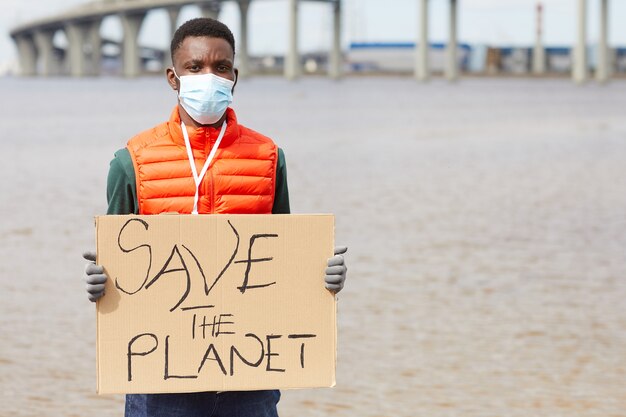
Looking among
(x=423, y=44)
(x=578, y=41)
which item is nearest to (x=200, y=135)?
(x=578, y=41)

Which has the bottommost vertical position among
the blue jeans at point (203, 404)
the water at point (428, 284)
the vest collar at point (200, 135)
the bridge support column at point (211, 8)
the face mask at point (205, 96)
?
the water at point (428, 284)

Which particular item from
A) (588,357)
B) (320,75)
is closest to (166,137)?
(588,357)

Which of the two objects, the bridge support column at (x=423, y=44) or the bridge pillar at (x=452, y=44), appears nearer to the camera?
the bridge support column at (x=423, y=44)

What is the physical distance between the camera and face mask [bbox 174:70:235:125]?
9.91 ft

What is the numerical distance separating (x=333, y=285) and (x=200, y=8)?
329 feet

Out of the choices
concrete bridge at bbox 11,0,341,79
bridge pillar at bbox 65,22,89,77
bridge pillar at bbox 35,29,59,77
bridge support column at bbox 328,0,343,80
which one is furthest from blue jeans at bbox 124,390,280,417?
bridge pillar at bbox 35,29,59,77

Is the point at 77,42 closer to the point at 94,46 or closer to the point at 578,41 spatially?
the point at 94,46

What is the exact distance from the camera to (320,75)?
177 metres

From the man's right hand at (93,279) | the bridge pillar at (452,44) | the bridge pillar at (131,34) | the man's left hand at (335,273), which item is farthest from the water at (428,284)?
the bridge pillar at (131,34)

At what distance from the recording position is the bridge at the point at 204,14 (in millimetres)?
100188

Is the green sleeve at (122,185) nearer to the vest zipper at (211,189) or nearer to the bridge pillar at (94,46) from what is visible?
the vest zipper at (211,189)

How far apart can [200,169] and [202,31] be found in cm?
34

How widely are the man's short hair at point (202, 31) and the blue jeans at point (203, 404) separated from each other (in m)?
0.87

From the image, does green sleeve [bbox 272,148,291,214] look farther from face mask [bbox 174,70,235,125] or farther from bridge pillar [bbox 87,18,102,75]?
bridge pillar [bbox 87,18,102,75]
